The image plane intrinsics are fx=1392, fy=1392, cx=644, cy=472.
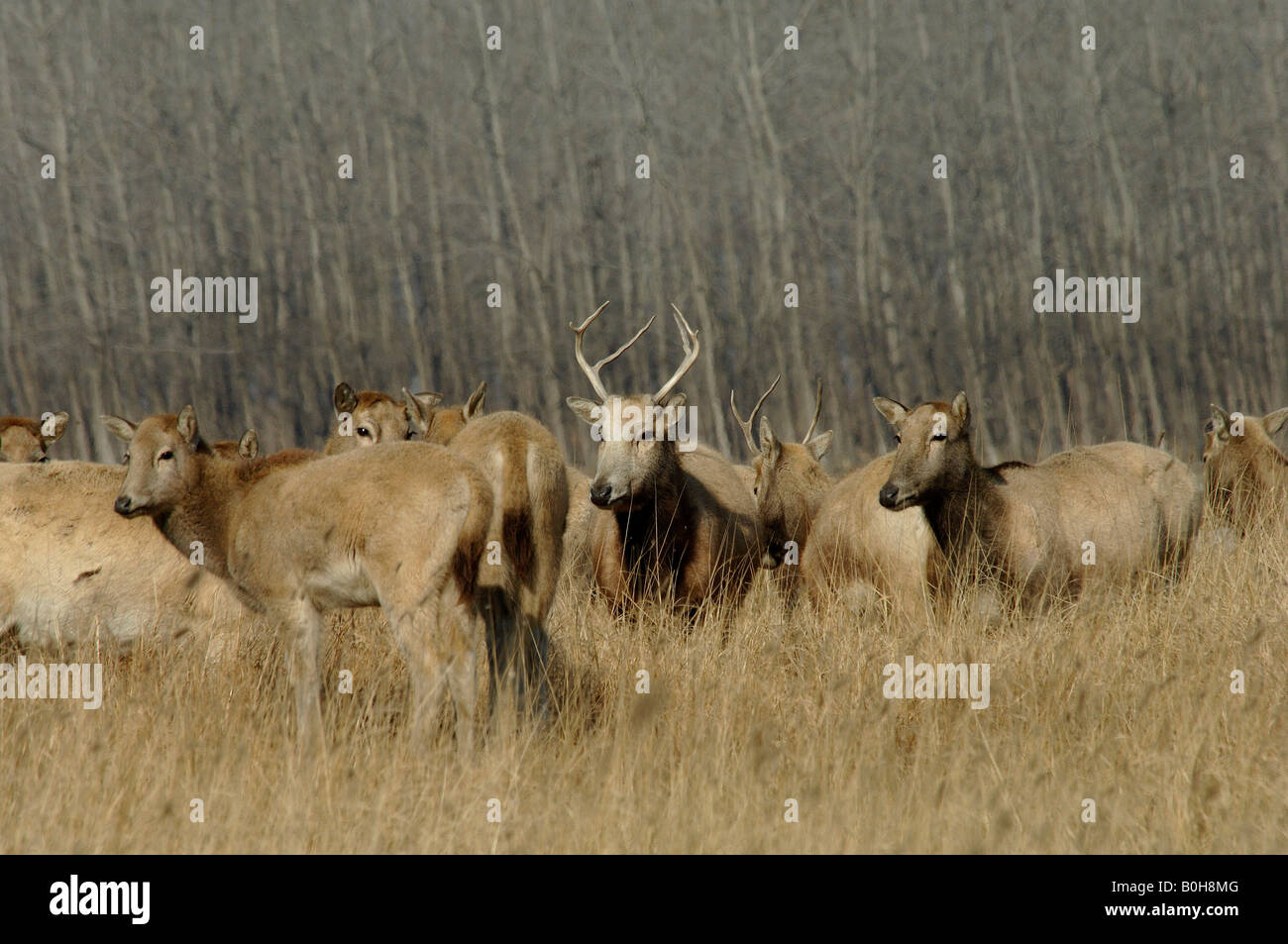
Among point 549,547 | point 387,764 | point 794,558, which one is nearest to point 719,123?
point 794,558

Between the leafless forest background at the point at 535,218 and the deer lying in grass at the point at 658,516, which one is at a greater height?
the leafless forest background at the point at 535,218

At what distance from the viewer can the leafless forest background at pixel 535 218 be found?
15.0 meters

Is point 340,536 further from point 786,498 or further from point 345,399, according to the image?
point 786,498

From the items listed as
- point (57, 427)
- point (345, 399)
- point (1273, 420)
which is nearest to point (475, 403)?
point (345, 399)

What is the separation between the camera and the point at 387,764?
562 cm

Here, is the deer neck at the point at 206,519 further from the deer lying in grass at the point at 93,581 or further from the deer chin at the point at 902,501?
the deer chin at the point at 902,501

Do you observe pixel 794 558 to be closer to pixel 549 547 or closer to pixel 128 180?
pixel 549 547

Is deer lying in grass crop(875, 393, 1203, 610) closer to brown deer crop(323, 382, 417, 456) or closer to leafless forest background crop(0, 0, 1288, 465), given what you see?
brown deer crop(323, 382, 417, 456)

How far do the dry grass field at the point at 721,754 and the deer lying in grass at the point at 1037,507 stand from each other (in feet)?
2.69

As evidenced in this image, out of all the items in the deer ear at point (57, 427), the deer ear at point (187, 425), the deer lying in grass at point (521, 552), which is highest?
the deer ear at point (57, 427)

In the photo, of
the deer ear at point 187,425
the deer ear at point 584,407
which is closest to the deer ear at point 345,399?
the deer ear at point 584,407

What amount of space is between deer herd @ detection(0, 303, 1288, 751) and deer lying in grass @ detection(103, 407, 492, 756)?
0.01 m

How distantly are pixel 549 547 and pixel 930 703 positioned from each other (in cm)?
195

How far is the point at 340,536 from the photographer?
6035mm
